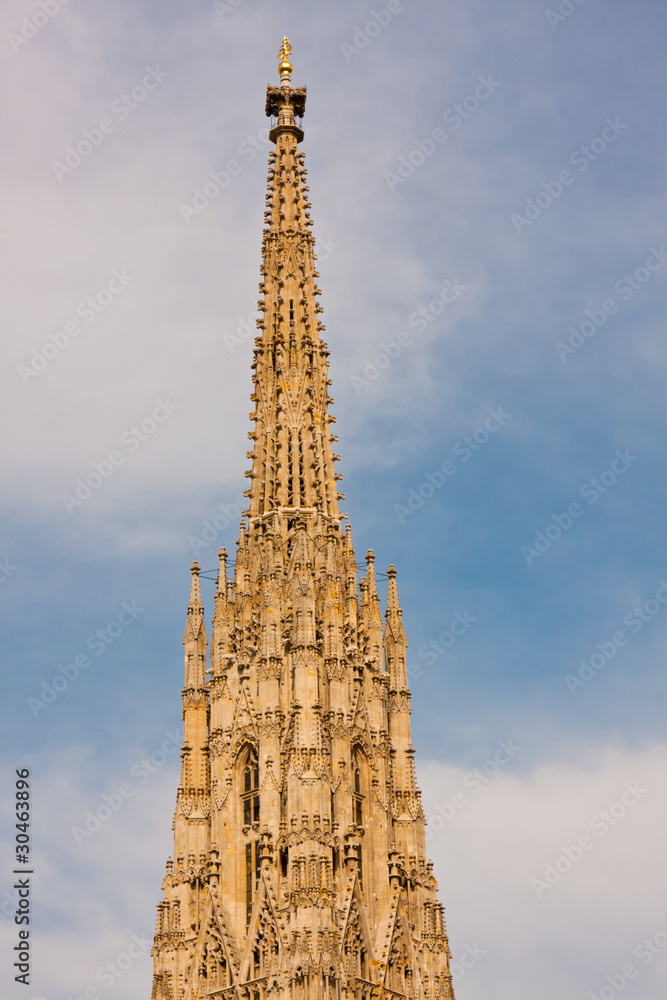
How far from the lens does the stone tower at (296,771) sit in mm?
72812

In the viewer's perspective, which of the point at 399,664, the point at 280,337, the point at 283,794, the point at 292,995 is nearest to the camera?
the point at 292,995

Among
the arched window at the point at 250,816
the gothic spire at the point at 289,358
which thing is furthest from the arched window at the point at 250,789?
the gothic spire at the point at 289,358

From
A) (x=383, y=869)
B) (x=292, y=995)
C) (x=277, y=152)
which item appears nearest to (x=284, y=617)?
(x=383, y=869)

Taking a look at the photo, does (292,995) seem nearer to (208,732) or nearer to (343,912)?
(343,912)

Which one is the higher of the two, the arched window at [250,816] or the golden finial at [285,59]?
the golden finial at [285,59]

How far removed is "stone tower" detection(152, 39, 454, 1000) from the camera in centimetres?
7281

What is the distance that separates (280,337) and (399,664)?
55.9 feet

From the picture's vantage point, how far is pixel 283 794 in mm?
75062

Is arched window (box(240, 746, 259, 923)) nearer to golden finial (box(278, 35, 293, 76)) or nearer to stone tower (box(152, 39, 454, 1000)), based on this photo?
stone tower (box(152, 39, 454, 1000))

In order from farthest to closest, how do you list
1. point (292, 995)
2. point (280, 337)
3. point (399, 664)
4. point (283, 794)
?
point (280, 337) → point (399, 664) → point (283, 794) → point (292, 995)

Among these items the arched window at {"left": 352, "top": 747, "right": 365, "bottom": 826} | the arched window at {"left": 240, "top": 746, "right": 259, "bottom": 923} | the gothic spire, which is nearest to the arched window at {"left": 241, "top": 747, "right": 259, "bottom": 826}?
the arched window at {"left": 240, "top": 746, "right": 259, "bottom": 923}

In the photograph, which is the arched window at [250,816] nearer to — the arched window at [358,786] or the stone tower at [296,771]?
the stone tower at [296,771]

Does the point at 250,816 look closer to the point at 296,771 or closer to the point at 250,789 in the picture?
the point at 250,789

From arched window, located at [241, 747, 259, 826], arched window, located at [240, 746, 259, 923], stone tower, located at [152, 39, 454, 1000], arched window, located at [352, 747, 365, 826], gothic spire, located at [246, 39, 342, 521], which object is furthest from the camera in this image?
gothic spire, located at [246, 39, 342, 521]
